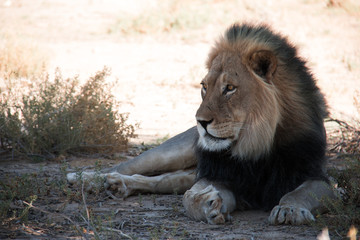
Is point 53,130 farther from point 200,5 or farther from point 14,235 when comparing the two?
point 200,5

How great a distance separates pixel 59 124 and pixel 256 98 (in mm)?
3121

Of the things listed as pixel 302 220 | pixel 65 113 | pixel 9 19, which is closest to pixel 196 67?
pixel 65 113

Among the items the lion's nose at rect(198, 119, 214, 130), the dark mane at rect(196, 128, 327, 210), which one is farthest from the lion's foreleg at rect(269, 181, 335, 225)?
the lion's nose at rect(198, 119, 214, 130)

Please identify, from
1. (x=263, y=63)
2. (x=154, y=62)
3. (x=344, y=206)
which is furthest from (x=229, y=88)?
(x=154, y=62)

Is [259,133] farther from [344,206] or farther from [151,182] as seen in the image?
[151,182]

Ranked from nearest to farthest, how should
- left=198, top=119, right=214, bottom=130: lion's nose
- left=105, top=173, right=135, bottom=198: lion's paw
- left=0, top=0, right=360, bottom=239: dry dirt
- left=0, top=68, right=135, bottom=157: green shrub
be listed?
left=0, top=0, right=360, bottom=239: dry dirt
left=198, top=119, right=214, bottom=130: lion's nose
left=105, top=173, right=135, bottom=198: lion's paw
left=0, top=68, right=135, bottom=157: green shrub

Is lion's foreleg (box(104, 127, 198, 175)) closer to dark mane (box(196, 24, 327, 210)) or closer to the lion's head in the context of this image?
dark mane (box(196, 24, 327, 210))

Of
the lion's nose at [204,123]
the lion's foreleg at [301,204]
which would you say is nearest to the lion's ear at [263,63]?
the lion's nose at [204,123]

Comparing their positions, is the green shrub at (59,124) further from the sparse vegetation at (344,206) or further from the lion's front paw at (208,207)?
the sparse vegetation at (344,206)

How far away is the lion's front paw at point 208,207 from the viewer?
3.40m

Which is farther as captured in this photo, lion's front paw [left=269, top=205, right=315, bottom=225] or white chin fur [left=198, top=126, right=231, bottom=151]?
white chin fur [left=198, top=126, right=231, bottom=151]

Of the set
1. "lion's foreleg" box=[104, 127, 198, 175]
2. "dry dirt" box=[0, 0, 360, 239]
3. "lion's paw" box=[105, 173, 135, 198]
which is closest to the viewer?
"dry dirt" box=[0, 0, 360, 239]

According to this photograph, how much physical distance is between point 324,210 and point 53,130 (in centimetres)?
351

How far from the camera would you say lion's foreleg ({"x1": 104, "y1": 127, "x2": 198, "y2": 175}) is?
15.4ft
